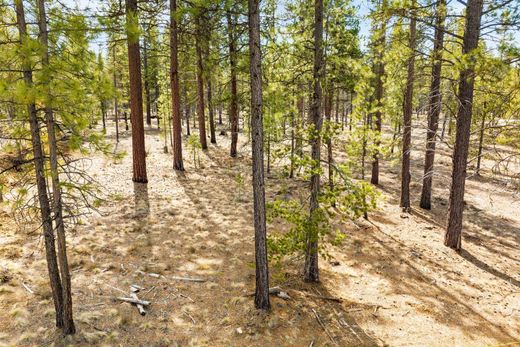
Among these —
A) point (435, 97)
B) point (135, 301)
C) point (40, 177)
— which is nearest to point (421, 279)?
point (135, 301)

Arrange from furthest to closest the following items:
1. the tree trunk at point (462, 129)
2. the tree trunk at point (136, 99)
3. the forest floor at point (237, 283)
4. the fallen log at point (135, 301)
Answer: the tree trunk at point (136, 99)
the tree trunk at point (462, 129)
the fallen log at point (135, 301)
the forest floor at point (237, 283)

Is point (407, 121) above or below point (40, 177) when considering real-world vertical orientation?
above

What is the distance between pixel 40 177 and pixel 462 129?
10.4m

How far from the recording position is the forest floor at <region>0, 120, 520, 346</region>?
6195mm

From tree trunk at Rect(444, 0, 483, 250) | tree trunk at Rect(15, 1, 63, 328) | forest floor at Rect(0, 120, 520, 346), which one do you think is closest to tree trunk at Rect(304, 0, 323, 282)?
forest floor at Rect(0, 120, 520, 346)

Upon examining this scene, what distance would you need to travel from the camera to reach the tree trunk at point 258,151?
563 cm

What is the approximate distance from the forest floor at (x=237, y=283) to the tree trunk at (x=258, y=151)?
61 centimetres

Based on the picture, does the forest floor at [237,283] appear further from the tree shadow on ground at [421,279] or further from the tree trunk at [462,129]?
the tree trunk at [462,129]

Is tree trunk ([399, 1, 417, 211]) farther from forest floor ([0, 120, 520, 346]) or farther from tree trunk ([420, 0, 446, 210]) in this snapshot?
forest floor ([0, 120, 520, 346])

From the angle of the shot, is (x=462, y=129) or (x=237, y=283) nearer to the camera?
(x=237, y=283)

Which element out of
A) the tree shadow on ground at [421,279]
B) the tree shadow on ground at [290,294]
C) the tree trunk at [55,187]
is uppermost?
the tree trunk at [55,187]

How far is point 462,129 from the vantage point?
377 inches

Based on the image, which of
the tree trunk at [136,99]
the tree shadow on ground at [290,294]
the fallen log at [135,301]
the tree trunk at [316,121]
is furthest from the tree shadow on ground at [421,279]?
the tree trunk at [136,99]

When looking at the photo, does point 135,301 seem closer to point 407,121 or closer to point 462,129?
point 462,129
